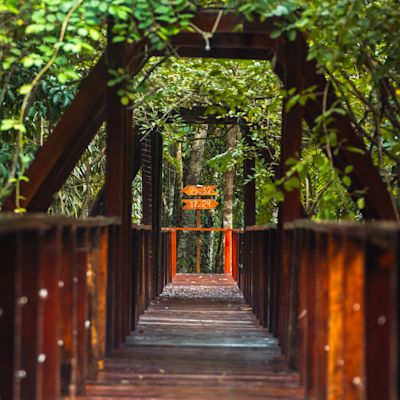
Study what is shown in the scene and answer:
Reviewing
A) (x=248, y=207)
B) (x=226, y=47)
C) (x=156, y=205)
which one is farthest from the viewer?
(x=248, y=207)

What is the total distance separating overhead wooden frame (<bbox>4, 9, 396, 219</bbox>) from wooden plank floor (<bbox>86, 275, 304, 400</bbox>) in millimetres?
1294

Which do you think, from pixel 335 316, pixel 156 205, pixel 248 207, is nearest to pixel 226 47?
pixel 335 316

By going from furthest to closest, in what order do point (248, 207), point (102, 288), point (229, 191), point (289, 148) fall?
point (229, 191)
point (248, 207)
point (289, 148)
point (102, 288)

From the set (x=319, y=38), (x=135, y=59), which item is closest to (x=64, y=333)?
(x=135, y=59)

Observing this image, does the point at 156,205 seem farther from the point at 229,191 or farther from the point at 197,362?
→ the point at 229,191

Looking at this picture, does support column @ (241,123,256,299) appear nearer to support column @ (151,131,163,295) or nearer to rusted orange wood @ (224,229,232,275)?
support column @ (151,131,163,295)

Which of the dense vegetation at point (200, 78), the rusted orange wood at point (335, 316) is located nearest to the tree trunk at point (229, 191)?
the dense vegetation at point (200, 78)

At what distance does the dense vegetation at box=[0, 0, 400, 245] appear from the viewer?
4.39 m

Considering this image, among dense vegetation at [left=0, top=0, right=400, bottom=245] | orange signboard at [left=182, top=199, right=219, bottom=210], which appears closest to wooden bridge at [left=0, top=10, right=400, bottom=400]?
dense vegetation at [left=0, top=0, right=400, bottom=245]

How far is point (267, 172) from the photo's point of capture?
884cm

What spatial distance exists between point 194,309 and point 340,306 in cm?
467

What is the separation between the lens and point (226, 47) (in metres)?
5.14

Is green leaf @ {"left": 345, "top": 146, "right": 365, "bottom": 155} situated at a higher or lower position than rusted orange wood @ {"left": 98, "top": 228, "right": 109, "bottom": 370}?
higher

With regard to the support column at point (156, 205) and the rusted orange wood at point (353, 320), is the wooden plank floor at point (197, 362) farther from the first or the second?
the support column at point (156, 205)
